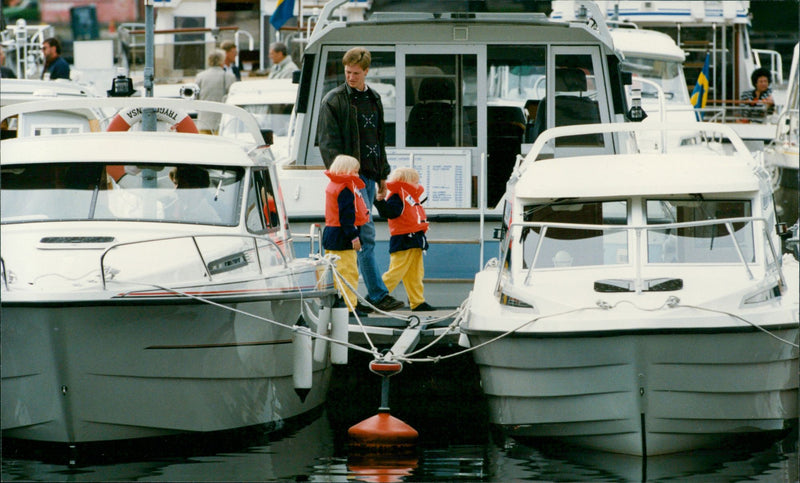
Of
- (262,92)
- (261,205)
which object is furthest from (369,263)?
(262,92)

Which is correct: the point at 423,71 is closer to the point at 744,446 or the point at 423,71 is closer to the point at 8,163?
the point at 8,163

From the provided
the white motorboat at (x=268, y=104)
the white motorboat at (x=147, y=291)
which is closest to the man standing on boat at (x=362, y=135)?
the white motorboat at (x=147, y=291)

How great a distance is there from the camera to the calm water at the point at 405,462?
7406mm

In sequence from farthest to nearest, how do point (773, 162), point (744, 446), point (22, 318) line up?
point (773, 162) < point (744, 446) < point (22, 318)

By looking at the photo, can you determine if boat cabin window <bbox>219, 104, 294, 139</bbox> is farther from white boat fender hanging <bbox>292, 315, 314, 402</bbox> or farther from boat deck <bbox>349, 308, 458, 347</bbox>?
white boat fender hanging <bbox>292, 315, 314, 402</bbox>

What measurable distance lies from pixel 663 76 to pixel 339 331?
1060 cm

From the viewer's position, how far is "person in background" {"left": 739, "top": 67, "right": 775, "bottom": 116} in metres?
19.5

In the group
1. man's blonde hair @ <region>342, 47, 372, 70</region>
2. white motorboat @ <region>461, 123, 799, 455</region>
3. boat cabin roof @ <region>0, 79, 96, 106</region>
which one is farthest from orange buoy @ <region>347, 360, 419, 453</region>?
boat cabin roof @ <region>0, 79, 96, 106</region>

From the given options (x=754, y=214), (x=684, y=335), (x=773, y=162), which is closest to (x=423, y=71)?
(x=754, y=214)

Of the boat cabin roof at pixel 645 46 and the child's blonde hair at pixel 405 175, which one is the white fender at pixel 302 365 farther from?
the boat cabin roof at pixel 645 46

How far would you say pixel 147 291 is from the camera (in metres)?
7.40

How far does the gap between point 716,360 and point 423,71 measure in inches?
197

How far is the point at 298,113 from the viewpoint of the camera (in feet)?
39.2

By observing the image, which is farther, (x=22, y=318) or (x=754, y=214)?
(x=754, y=214)
